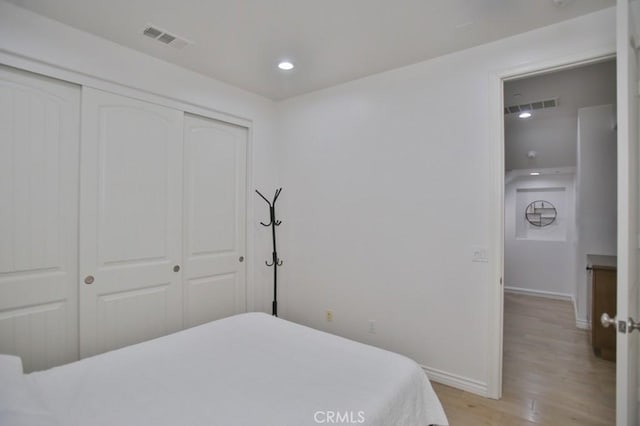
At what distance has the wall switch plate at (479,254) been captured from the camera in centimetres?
235

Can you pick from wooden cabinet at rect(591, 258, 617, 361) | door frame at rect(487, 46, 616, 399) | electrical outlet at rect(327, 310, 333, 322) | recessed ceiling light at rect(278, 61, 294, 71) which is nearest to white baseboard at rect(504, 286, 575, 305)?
wooden cabinet at rect(591, 258, 617, 361)

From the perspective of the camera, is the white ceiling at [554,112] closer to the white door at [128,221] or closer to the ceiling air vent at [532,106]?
the ceiling air vent at [532,106]

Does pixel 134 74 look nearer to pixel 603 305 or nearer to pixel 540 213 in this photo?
pixel 603 305

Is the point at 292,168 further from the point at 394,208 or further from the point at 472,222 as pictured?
the point at 472,222

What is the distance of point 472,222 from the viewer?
241 centimetres

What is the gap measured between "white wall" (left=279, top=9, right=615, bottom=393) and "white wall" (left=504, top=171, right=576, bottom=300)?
4.13 m

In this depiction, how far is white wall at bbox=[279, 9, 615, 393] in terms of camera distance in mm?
2367

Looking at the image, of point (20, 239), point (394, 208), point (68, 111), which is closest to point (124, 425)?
point (20, 239)

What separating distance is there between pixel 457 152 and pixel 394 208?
66 centimetres

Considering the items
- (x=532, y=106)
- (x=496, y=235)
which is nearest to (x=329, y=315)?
(x=496, y=235)

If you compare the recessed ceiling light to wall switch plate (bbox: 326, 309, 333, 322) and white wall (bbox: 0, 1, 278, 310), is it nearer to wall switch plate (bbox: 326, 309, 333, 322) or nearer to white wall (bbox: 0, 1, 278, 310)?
white wall (bbox: 0, 1, 278, 310)


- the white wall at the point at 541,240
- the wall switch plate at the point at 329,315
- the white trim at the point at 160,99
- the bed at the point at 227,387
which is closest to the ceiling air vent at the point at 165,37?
the white trim at the point at 160,99

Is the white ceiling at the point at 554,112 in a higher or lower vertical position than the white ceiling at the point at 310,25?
lower

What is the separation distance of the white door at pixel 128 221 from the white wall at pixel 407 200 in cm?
120
